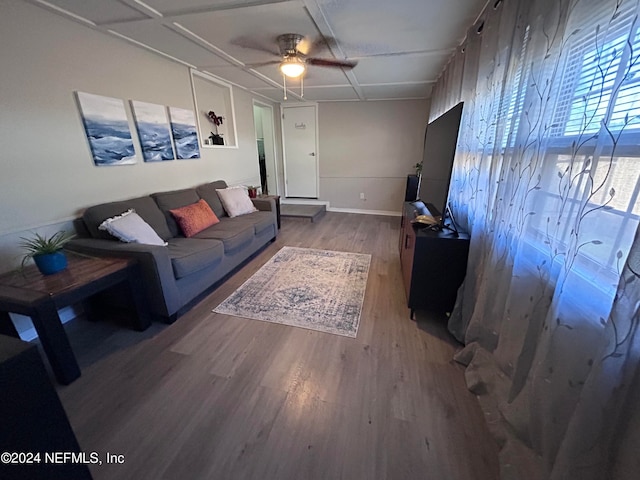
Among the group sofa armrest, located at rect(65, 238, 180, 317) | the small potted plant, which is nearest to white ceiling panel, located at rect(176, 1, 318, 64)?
sofa armrest, located at rect(65, 238, 180, 317)

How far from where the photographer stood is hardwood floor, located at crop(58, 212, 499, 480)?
3.91 feet

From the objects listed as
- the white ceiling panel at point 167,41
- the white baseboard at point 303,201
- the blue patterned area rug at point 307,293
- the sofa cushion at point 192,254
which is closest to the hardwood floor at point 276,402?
the blue patterned area rug at point 307,293

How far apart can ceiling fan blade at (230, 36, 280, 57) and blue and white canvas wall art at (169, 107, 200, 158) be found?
3.77 ft

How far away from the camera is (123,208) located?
7.93 ft

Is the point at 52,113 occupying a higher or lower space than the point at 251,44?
lower

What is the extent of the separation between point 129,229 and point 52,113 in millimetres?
1000

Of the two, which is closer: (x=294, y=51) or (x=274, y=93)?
(x=294, y=51)

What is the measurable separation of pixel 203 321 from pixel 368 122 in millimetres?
4723

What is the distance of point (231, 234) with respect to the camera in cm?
280

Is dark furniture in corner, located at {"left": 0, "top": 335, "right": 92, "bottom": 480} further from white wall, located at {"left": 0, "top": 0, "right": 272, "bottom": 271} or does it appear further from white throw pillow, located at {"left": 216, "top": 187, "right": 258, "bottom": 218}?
white throw pillow, located at {"left": 216, "top": 187, "right": 258, "bottom": 218}

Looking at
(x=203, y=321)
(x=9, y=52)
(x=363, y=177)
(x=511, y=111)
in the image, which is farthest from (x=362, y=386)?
(x=363, y=177)

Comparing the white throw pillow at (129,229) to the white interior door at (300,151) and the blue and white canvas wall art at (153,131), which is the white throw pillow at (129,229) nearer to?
the blue and white canvas wall art at (153,131)

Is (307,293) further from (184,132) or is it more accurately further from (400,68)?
(400,68)

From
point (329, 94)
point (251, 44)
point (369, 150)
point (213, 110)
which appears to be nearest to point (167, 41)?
point (251, 44)
